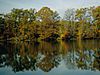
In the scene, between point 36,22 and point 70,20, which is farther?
point 70,20

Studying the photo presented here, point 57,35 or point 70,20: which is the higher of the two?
point 70,20

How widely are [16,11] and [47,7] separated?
337 inches

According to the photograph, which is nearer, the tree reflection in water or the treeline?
the tree reflection in water

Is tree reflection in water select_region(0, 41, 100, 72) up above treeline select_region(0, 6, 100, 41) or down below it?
below

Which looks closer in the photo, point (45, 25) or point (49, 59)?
point (49, 59)

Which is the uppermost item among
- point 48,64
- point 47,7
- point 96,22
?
point 47,7

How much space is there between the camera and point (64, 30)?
220 feet

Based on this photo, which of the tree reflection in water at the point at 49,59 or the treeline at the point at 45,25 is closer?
the tree reflection in water at the point at 49,59

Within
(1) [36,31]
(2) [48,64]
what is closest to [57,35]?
(1) [36,31]

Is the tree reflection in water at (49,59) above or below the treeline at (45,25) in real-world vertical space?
below

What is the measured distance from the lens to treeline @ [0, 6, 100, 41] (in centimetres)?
6325

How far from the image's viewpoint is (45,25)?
64688 mm

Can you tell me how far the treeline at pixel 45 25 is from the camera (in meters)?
63.2

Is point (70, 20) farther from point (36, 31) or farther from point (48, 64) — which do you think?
point (48, 64)
